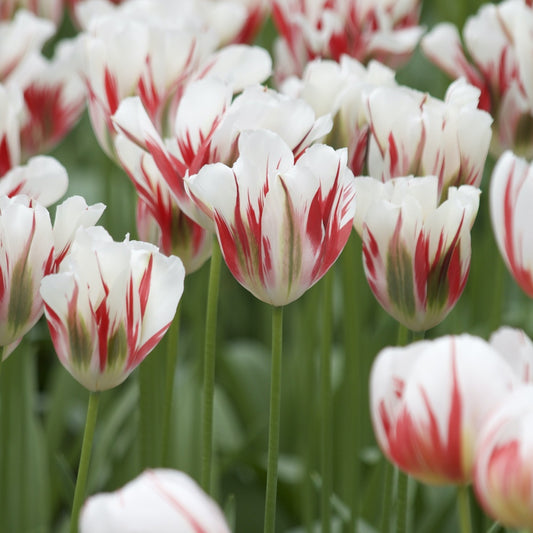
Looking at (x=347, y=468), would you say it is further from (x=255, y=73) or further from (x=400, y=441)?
(x=400, y=441)

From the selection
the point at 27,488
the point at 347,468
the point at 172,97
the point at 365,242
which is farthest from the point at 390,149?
the point at 27,488

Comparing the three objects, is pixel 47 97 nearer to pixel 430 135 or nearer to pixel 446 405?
pixel 430 135

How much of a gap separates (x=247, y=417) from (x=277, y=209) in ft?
2.55

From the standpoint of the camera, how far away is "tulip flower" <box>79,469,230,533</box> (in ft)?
1.18

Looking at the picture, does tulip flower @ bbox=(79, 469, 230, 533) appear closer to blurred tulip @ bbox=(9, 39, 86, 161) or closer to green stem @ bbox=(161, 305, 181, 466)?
green stem @ bbox=(161, 305, 181, 466)

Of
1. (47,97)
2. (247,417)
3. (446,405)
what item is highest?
(47,97)

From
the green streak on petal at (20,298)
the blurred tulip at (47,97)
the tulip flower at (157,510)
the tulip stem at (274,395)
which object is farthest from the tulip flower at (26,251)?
the blurred tulip at (47,97)

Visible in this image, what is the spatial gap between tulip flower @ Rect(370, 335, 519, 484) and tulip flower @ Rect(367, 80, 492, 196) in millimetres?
256

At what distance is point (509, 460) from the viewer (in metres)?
0.38

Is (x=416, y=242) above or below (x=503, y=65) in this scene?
below

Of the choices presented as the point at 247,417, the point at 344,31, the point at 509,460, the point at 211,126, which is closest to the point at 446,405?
the point at 509,460

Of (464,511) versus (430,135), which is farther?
→ (430,135)

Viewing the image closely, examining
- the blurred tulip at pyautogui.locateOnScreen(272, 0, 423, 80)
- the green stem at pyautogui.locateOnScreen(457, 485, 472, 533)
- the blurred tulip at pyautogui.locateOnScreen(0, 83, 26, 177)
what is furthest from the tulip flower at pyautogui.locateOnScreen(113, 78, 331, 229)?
the blurred tulip at pyautogui.locateOnScreen(272, 0, 423, 80)

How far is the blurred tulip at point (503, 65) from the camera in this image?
2.71 feet
